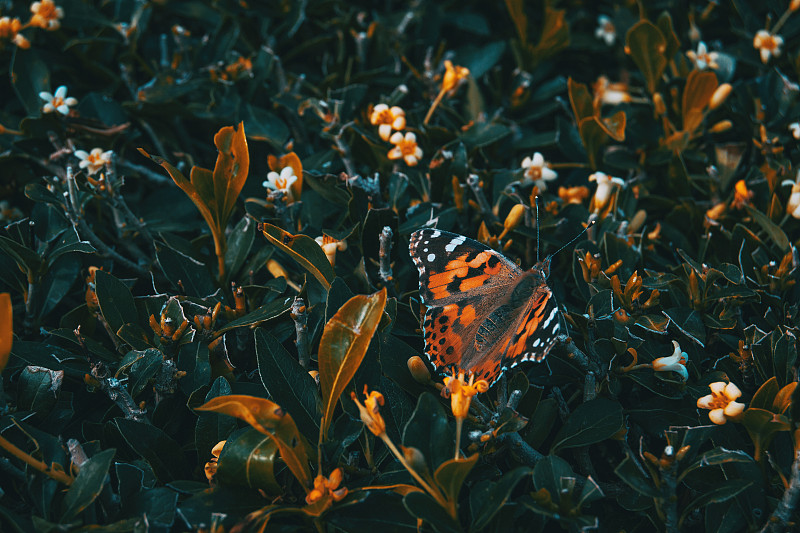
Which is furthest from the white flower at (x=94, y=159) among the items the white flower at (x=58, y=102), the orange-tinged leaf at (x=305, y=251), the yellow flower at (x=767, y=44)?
the yellow flower at (x=767, y=44)

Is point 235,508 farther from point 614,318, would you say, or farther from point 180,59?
point 180,59

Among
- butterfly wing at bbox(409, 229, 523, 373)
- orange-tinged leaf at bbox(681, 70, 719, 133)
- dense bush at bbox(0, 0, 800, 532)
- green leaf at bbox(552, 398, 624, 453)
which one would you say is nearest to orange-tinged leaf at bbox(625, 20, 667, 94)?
dense bush at bbox(0, 0, 800, 532)

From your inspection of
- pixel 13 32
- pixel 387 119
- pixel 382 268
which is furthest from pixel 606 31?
pixel 13 32

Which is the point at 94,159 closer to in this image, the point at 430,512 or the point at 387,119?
the point at 387,119

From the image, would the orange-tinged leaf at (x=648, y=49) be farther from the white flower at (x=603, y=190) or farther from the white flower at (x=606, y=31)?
the white flower at (x=603, y=190)

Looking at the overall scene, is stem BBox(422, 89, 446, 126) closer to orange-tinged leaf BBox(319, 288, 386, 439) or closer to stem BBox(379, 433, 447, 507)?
orange-tinged leaf BBox(319, 288, 386, 439)

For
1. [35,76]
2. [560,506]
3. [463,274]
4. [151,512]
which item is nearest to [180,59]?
[35,76]
